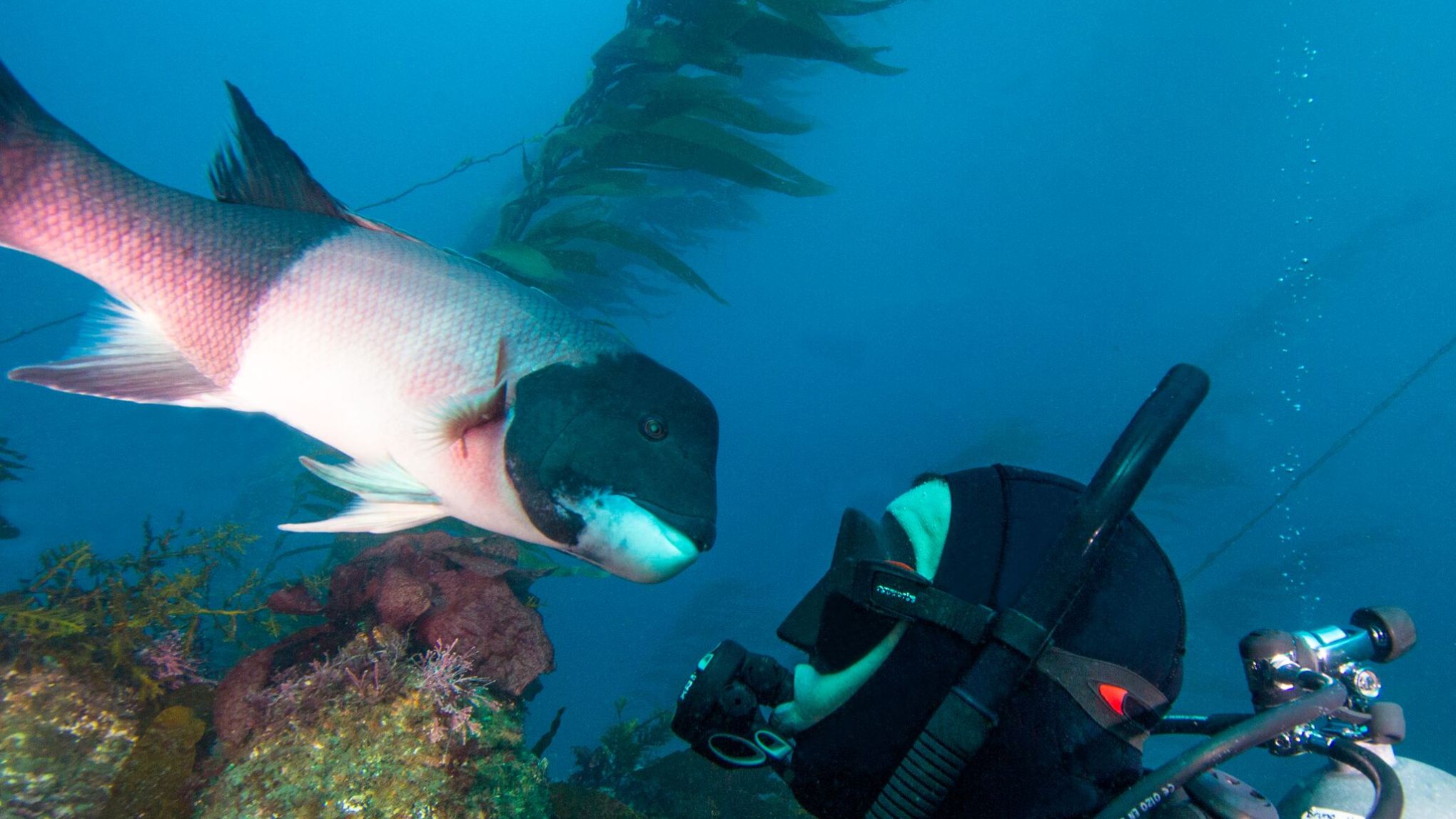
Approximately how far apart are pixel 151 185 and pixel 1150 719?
9.00ft

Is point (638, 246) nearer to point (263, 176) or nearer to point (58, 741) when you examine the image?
point (263, 176)

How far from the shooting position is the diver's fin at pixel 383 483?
1526 millimetres

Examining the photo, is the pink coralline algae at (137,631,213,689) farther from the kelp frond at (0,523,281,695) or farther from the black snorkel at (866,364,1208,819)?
the black snorkel at (866,364,1208,819)

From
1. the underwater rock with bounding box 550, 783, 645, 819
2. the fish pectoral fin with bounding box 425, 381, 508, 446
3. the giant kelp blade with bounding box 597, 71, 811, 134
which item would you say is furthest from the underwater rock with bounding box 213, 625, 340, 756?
the giant kelp blade with bounding box 597, 71, 811, 134

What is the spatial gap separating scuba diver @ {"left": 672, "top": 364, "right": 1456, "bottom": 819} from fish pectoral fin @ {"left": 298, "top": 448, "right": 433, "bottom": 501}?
3.34ft

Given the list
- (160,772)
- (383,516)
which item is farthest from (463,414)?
(160,772)

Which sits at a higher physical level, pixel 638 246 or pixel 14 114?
pixel 638 246

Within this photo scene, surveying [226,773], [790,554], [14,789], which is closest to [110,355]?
[226,773]

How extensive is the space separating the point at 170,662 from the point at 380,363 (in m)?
2.31

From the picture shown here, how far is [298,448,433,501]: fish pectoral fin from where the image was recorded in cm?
153

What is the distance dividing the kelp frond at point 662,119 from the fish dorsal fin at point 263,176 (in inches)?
105

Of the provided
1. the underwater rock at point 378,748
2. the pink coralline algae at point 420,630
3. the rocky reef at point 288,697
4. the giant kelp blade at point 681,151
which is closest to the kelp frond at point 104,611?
the rocky reef at point 288,697

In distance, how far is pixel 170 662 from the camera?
2.58 meters

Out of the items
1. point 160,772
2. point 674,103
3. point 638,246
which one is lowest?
point 160,772
